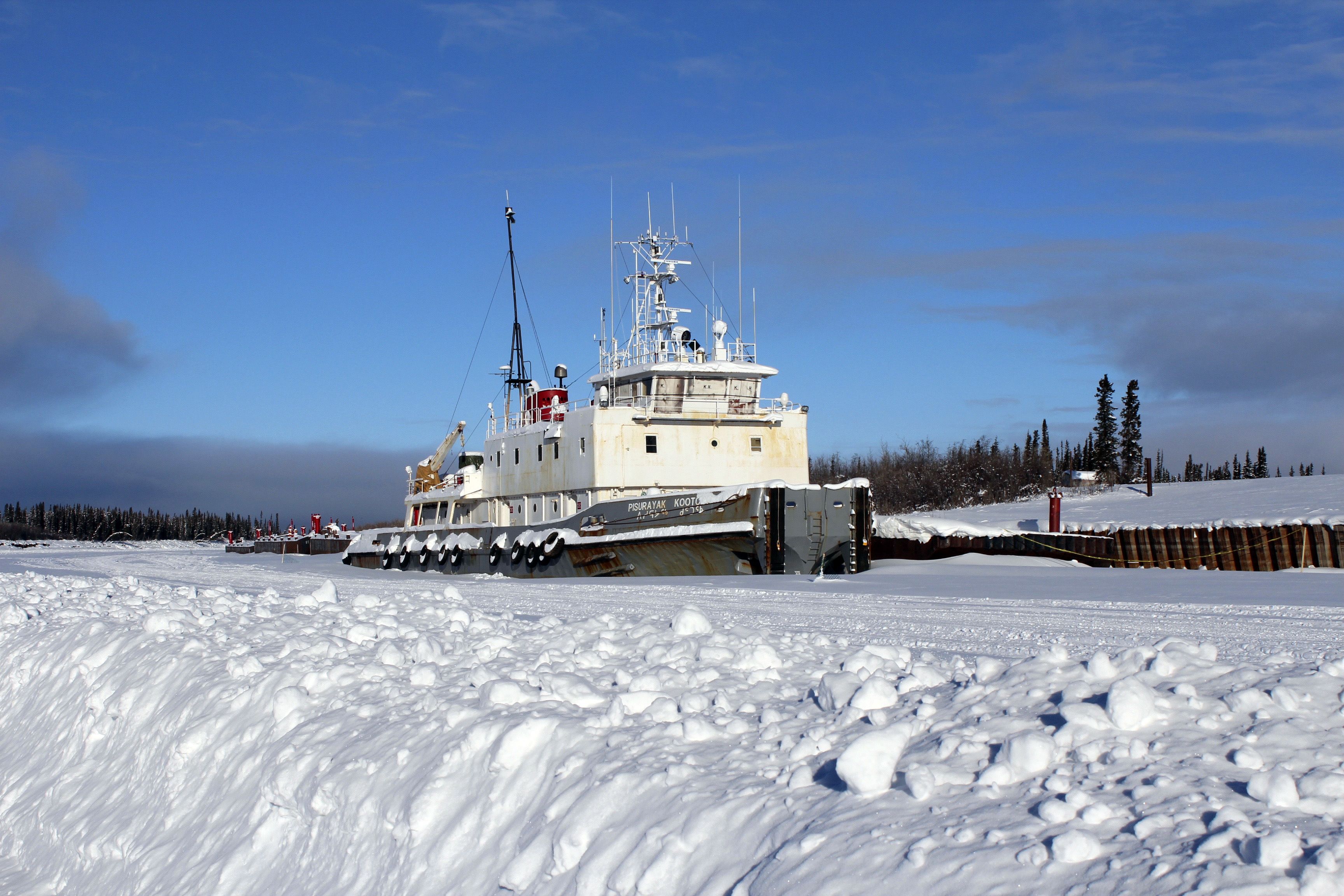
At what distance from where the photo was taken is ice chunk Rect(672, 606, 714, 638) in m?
7.59

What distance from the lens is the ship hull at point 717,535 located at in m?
19.4

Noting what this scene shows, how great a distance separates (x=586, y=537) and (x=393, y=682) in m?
15.2

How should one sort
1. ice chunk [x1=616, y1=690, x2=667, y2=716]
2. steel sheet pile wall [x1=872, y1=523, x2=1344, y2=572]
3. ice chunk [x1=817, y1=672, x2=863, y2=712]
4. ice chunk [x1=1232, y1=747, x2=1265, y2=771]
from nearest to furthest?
ice chunk [x1=1232, y1=747, x2=1265, y2=771], ice chunk [x1=817, y1=672, x2=863, y2=712], ice chunk [x1=616, y1=690, x2=667, y2=716], steel sheet pile wall [x1=872, y1=523, x2=1344, y2=572]

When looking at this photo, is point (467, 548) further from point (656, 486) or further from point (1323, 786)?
point (1323, 786)

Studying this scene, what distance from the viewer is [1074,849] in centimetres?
310

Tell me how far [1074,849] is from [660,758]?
1828 millimetres

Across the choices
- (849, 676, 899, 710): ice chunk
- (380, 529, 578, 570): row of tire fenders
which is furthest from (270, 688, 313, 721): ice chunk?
(380, 529, 578, 570): row of tire fenders

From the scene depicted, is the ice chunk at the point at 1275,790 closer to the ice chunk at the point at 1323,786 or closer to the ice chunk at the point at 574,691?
the ice chunk at the point at 1323,786

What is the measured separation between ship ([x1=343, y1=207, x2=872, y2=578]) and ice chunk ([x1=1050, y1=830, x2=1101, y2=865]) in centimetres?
1598

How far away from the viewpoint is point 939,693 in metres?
4.97

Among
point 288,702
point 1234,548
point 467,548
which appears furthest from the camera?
point 467,548

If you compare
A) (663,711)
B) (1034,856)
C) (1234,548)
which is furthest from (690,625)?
(1234,548)

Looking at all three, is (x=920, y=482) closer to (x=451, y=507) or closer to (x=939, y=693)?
(x=451, y=507)

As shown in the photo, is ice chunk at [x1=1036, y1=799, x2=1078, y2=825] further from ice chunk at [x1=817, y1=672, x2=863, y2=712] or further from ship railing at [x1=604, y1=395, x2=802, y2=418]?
ship railing at [x1=604, y1=395, x2=802, y2=418]
